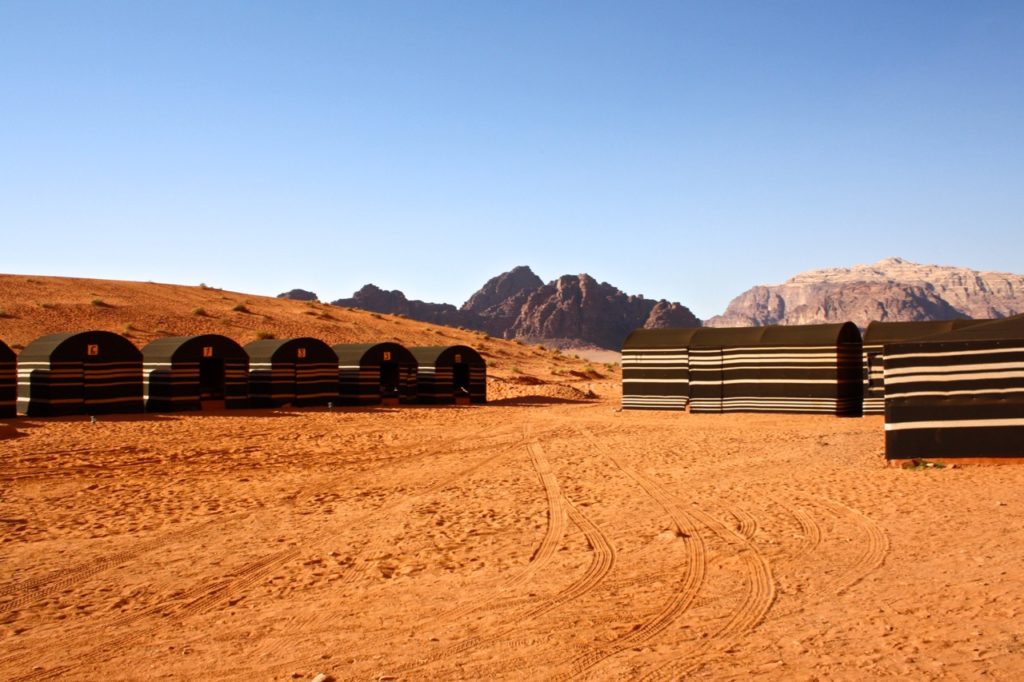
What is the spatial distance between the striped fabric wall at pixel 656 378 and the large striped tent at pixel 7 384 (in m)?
21.6

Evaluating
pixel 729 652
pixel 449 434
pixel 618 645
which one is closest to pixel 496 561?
pixel 618 645

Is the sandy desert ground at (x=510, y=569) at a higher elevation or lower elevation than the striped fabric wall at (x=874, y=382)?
lower

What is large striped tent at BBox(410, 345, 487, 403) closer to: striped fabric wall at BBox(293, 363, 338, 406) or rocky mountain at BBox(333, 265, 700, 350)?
striped fabric wall at BBox(293, 363, 338, 406)

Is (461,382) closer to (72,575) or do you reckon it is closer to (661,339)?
(661,339)

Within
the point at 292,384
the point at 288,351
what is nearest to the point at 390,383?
the point at 292,384

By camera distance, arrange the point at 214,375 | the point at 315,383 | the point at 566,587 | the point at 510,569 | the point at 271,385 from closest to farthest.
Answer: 1. the point at 566,587
2. the point at 510,569
3. the point at 271,385
4. the point at 315,383
5. the point at 214,375

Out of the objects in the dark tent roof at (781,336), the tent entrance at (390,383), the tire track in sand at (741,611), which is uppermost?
the dark tent roof at (781,336)

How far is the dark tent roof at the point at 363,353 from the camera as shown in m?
33.4

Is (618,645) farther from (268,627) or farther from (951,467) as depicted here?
(951,467)

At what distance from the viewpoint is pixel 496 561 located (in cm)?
837

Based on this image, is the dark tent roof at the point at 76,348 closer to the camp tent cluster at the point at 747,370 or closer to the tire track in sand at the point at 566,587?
the camp tent cluster at the point at 747,370

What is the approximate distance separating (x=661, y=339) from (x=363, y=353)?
12406mm

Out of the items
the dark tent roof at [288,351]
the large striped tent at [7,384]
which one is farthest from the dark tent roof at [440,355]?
the large striped tent at [7,384]

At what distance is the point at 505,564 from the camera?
8.25 m
